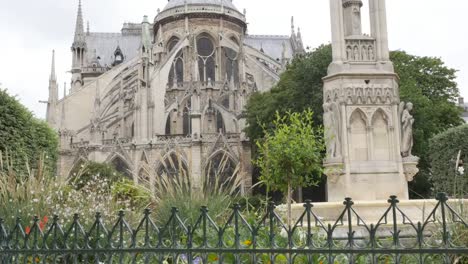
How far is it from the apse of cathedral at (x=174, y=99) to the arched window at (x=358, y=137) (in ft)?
75.4

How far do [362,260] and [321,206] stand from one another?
3997 millimetres

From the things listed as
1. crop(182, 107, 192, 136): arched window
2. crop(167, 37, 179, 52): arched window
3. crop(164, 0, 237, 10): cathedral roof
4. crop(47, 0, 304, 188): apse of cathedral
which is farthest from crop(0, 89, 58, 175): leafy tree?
crop(164, 0, 237, 10): cathedral roof

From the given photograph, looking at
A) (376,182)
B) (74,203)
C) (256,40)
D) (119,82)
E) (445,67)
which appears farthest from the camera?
(256,40)

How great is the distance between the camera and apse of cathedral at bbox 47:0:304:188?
39.3 metres

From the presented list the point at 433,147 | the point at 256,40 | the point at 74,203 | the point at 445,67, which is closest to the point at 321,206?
the point at 74,203

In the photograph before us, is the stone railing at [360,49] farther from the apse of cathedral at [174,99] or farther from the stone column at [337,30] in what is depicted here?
the apse of cathedral at [174,99]

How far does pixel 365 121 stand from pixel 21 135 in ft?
36.5

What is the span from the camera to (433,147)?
66.3 ft

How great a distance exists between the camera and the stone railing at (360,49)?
10727 mm

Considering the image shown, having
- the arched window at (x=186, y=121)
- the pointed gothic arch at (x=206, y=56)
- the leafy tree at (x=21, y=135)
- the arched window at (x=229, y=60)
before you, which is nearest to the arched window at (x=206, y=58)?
the pointed gothic arch at (x=206, y=56)

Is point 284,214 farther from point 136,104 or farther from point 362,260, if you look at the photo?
point 136,104

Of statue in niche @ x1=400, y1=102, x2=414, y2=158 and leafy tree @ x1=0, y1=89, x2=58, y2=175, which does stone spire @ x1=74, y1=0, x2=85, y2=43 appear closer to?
leafy tree @ x1=0, y1=89, x2=58, y2=175

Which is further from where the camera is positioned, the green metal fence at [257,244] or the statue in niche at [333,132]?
the statue in niche at [333,132]

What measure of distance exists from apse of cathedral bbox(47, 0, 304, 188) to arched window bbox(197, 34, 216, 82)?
0.32 feet
